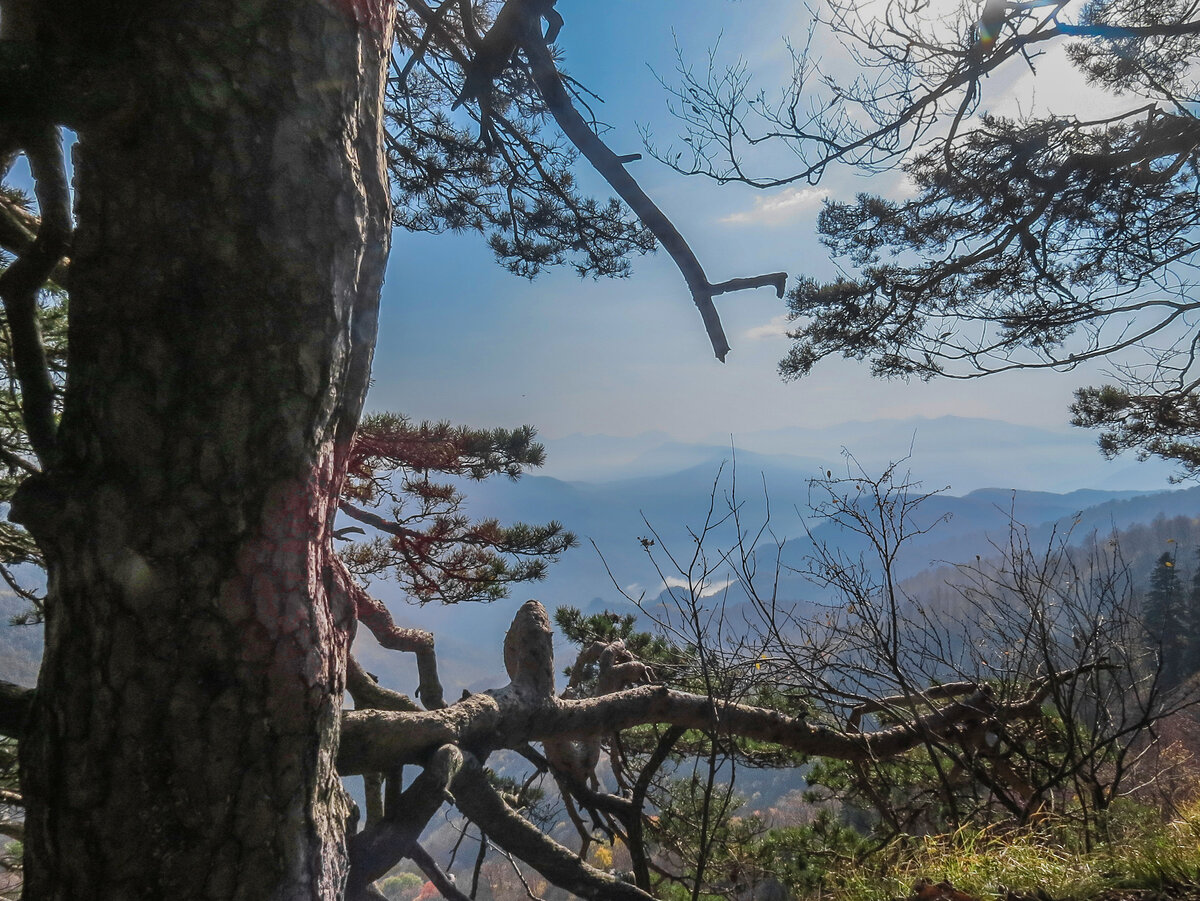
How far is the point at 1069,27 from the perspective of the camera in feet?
11.3

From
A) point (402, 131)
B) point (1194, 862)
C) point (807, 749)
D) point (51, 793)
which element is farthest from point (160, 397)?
point (402, 131)

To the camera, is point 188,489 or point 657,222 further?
point 657,222

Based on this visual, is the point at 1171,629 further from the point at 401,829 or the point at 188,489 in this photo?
the point at 188,489

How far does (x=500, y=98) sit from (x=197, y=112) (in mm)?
2419

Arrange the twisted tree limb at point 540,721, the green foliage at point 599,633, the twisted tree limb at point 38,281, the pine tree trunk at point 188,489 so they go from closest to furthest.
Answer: the pine tree trunk at point 188,489 < the twisted tree limb at point 38,281 < the twisted tree limb at point 540,721 < the green foliage at point 599,633

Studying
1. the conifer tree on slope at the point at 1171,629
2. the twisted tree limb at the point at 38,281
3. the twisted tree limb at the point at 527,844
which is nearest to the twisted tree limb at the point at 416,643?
the twisted tree limb at the point at 527,844

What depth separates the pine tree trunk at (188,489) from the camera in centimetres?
75

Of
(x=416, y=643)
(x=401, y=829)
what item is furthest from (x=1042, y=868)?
(x=416, y=643)

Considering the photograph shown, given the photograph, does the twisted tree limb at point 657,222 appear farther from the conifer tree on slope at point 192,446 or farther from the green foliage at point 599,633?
the green foliage at point 599,633

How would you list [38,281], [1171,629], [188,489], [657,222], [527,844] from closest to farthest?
[188,489] < [38,281] < [527,844] < [657,222] < [1171,629]

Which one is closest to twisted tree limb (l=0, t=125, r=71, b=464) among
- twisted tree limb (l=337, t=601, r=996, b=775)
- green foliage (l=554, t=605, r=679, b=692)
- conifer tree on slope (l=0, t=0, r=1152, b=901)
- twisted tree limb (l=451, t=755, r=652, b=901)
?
conifer tree on slope (l=0, t=0, r=1152, b=901)

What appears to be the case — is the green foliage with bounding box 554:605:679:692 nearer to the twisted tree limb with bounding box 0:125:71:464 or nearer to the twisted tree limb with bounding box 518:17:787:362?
the twisted tree limb with bounding box 518:17:787:362

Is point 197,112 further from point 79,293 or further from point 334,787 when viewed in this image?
point 334,787

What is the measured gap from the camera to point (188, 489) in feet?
2.52
